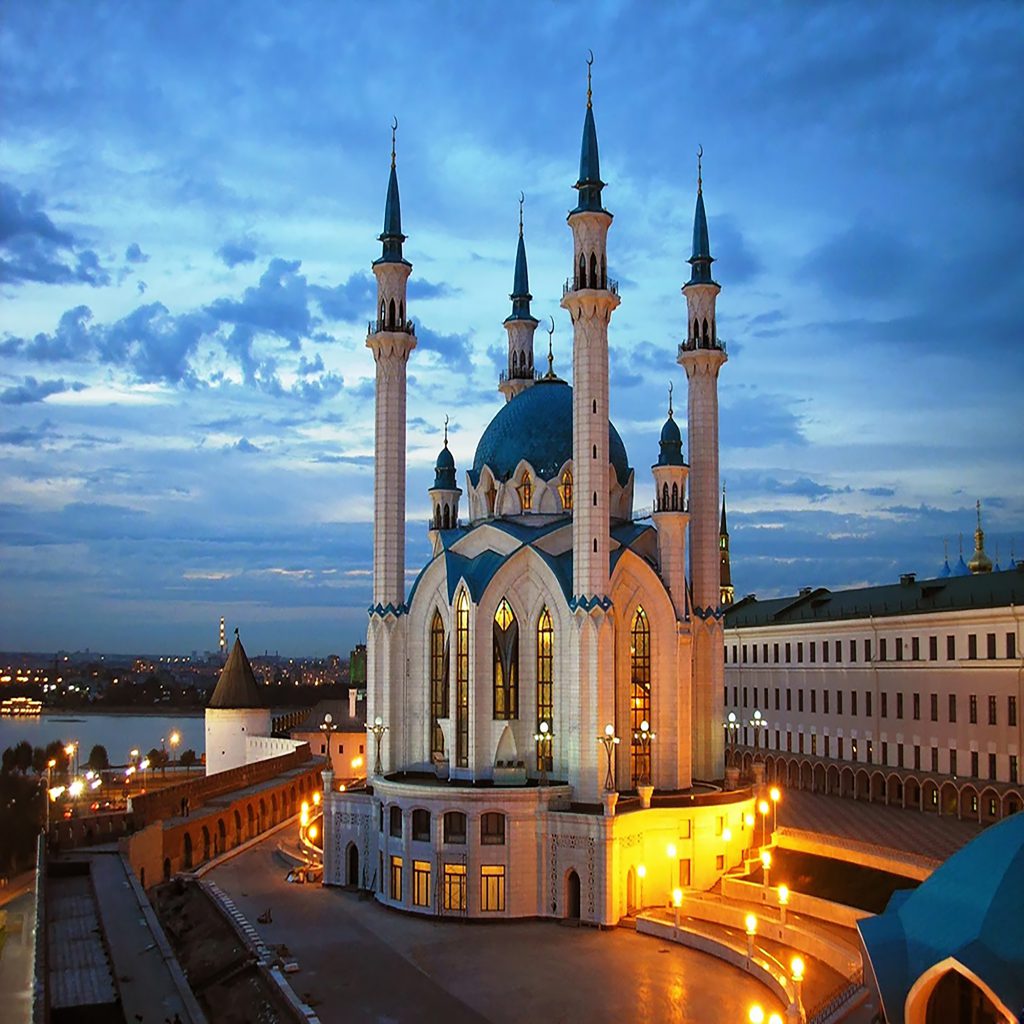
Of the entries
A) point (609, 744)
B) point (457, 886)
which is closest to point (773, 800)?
point (609, 744)

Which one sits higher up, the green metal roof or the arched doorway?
the green metal roof

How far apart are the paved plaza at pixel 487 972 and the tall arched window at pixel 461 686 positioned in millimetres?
5858

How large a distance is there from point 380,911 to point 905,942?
1933 cm

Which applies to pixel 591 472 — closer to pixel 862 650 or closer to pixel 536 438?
pixel 536 438

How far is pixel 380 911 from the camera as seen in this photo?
38.2 metres

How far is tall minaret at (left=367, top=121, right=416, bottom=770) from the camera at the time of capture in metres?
44.3

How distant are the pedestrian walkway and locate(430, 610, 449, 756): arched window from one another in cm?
1395

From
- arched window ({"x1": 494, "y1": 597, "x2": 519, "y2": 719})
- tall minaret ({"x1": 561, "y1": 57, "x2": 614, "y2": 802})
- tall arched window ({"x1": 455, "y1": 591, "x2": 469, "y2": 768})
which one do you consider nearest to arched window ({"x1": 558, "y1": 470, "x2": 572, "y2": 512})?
tall minaret ({"x1": 561, "y1": 57, "x2": 614, "y2": 802})

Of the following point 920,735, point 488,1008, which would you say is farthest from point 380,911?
point 920,735

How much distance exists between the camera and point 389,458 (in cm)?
4550

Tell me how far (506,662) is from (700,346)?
15.0 metres

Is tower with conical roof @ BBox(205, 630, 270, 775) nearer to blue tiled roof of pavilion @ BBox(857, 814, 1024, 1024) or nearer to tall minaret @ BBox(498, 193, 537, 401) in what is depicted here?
tall minaret @ BBox(498, 193, 537, 401)

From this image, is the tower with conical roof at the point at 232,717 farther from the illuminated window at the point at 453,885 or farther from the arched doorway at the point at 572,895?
the arched doorway at the point at 572,895

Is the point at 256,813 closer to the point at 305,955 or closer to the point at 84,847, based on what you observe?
the point at 84,847
